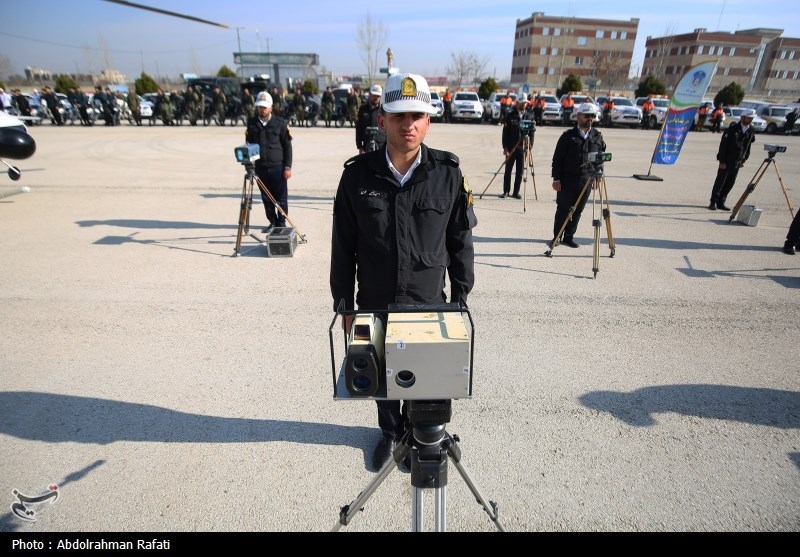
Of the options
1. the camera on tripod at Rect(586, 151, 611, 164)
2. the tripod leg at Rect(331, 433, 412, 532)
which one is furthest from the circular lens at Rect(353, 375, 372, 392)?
the camera on tripod at Rect(586, 151, 611, 164)

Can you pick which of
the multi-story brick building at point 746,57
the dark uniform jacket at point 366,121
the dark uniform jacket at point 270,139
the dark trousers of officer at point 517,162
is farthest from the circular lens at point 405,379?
the multi-story brick building at point 746,57

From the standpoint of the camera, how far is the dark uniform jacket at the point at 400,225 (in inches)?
79.9

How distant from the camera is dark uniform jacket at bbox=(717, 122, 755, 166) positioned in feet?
25.6

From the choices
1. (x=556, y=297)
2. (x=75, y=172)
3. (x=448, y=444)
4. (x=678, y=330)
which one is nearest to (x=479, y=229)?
(x=556, y=297)

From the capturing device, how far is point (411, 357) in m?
1.24

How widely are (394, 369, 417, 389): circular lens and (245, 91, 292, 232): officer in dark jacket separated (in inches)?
204

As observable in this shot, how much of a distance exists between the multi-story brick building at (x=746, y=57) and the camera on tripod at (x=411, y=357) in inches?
2828

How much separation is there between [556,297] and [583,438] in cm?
225

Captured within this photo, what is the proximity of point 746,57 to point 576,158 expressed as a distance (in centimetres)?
7773

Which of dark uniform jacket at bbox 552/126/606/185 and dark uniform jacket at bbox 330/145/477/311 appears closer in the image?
dark uniform jacket at bbox 330/145/477/311

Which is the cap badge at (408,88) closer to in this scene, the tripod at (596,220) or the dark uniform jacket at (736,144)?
the tripod at (596,220)

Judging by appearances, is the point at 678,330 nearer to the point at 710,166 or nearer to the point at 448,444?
the point at 448,444

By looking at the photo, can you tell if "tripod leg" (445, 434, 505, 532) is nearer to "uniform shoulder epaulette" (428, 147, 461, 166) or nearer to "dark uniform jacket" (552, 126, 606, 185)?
"uniform shoulder epaulette" (428, 147, 461, 166)
